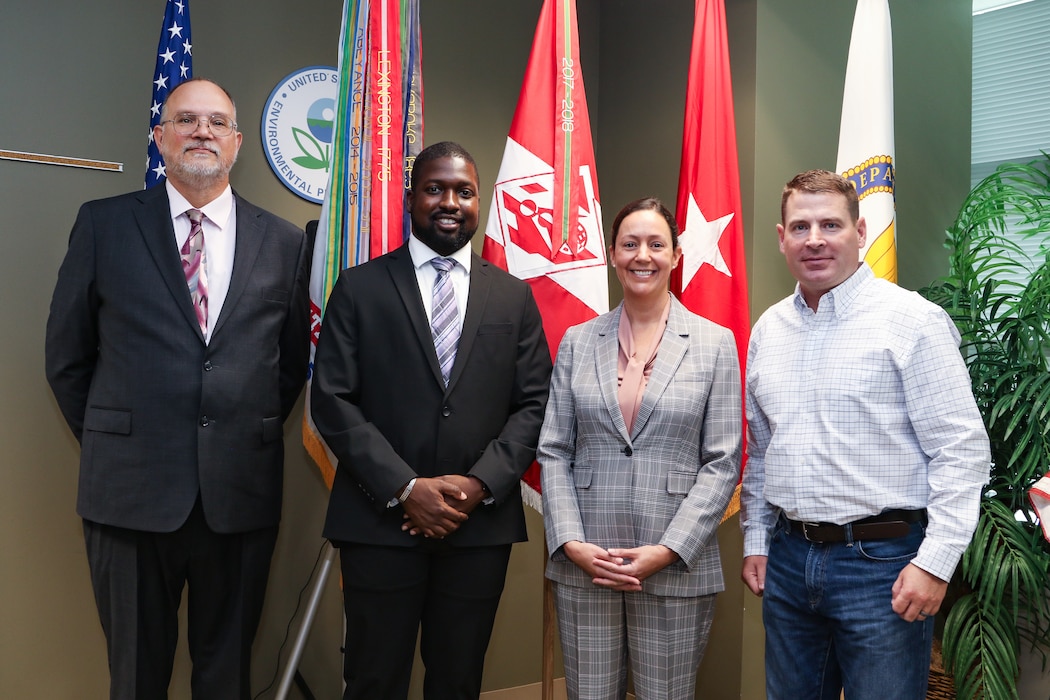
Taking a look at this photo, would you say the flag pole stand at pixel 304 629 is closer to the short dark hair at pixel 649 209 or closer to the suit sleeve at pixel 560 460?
the suit sleeve at pixel 560 460

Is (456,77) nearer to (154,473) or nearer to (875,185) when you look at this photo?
(875,185)

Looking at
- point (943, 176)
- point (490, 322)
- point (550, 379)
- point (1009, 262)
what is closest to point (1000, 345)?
point (1009, 262)

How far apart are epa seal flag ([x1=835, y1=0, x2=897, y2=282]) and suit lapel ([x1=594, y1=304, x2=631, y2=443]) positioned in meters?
1.11

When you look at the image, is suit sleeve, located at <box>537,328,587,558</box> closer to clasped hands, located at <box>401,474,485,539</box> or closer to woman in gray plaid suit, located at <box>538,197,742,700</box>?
woman in gray plaid suit, located at <box>538,197,742,700</box>

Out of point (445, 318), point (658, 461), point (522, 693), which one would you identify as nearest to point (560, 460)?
point (658, 461)

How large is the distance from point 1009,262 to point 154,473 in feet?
9.39

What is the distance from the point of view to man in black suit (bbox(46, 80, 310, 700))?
6.79 feet

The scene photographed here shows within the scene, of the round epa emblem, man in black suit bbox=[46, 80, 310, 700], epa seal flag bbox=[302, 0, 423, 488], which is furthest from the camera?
the round epa emblem

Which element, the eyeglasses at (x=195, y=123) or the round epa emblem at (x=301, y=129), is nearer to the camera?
the eyeglasses at (x=195, y=123)

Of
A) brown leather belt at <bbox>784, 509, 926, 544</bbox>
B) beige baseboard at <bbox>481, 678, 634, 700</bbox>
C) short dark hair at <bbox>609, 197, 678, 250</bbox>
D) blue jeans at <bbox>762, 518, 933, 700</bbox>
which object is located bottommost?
beige baseboard at <bbox>481, 678, 634, 700</bbox>

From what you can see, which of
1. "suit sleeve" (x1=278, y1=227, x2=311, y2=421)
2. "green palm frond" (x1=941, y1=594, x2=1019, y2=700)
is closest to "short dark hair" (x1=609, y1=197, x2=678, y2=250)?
"suit sleeve" (x1=278, y1=227, x2=311, y2=421)

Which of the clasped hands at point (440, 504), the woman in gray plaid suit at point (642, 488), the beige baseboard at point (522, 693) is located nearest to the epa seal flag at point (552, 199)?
the woman in gray plaid suit at point (642, 488)

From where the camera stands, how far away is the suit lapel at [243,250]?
84.3 inches

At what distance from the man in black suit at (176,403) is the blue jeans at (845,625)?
4.31 ft
